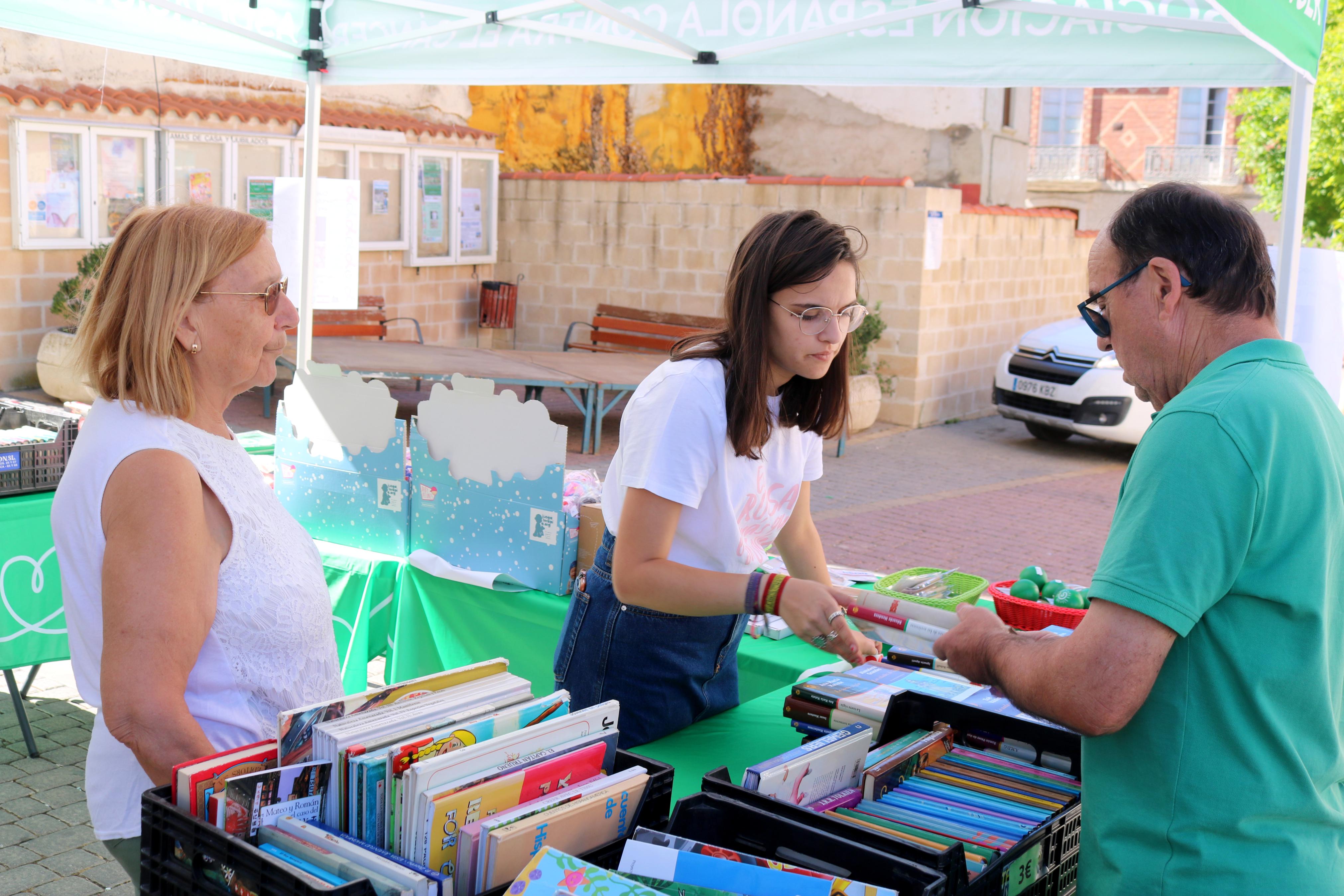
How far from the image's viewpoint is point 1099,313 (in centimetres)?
176

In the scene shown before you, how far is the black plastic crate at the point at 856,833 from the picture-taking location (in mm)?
1543

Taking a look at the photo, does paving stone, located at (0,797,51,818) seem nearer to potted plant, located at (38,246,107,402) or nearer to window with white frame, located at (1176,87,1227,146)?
potted plant, located at (38,246,107,402)

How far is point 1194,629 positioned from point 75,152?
38.6ft

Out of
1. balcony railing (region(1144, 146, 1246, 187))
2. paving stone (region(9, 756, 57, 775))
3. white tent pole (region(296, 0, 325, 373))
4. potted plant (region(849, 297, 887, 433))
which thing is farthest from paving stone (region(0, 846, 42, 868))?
balcony railing (region(1144, 146, 1246, 187))

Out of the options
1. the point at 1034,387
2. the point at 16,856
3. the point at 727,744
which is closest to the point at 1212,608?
the point at 727,744

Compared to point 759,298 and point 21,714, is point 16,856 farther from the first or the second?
point 759,298

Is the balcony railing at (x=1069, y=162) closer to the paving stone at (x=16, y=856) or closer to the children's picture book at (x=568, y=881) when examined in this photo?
the paving stone at (x=16, y=856)

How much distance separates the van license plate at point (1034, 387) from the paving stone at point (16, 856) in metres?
9.83

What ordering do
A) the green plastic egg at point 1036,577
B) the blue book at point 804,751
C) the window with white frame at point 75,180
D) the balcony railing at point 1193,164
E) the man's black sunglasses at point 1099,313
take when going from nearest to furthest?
the man's black sunglasses at point 1099,313
the blue book at point 804,751
the green plastic egg at point 1036,577
the window with white frame at point 75,180
the balcony railing at point 1193,164

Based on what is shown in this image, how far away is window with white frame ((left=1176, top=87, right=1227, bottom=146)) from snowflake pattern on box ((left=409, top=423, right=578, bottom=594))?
134ft

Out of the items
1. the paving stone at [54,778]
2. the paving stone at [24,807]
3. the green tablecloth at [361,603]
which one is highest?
the green tablecloth at [361,603]

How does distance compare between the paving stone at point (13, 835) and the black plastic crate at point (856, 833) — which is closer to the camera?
the black plastic crate at point (856, 833)

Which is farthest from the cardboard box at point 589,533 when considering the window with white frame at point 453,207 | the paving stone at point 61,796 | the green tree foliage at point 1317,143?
the green tree foliage at point 1317,143

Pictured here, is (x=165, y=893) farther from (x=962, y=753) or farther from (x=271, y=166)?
(x=271, y=166)
